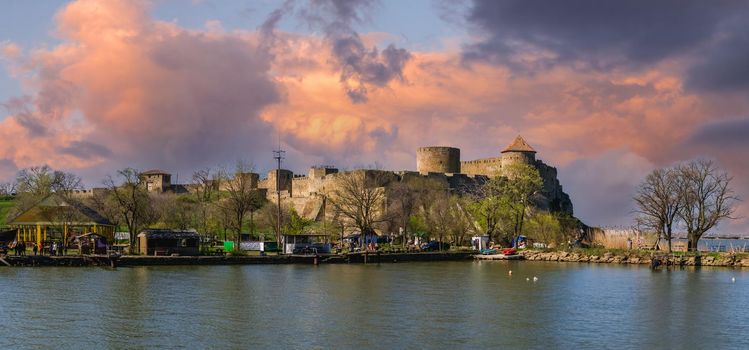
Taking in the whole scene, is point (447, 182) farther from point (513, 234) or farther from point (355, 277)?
point (355, 277)

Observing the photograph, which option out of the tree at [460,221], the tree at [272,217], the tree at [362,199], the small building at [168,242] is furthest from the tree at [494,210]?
the small building at [168,242]

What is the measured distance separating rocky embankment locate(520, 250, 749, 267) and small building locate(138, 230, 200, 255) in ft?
89.9

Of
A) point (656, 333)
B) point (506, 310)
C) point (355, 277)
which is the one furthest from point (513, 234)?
point (656, 333)

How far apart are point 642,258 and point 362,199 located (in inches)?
926

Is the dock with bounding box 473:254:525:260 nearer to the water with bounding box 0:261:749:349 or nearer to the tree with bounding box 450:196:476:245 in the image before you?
the tree with bounding box 450:196:476:245

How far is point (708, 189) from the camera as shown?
69.4m

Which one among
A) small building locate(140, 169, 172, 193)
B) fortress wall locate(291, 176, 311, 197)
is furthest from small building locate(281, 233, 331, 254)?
small building locate(140, 169, 172, 193)

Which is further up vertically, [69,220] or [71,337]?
[69,220]

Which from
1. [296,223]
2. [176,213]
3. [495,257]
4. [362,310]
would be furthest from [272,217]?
[362,310]

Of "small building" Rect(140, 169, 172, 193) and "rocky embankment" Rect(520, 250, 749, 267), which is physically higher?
"small building" Rect(140, 169, 172, 193)

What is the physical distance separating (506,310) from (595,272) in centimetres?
2334

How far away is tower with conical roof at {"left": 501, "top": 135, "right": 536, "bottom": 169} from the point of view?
9488 centimetres

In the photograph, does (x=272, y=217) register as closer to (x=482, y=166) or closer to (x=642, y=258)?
(x=482, y=166)

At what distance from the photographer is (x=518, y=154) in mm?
95125
